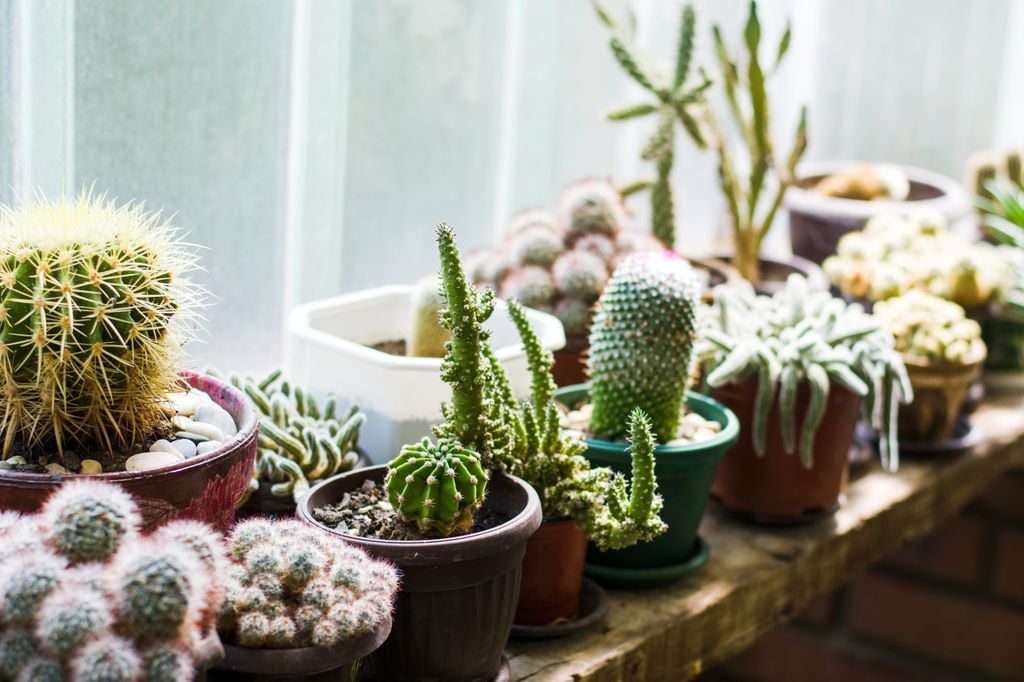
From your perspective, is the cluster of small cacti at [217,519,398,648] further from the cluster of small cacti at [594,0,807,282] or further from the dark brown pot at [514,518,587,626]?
the cluster of small cacti at [594,0,807,282]

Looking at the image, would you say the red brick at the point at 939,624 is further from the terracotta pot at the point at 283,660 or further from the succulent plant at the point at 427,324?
the terracotta pot at the point at 283,660

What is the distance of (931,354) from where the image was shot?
1.75 metres

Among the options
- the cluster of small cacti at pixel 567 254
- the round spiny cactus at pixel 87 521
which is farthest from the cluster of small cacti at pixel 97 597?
A: the cluster of small cacti at pixel 567 254

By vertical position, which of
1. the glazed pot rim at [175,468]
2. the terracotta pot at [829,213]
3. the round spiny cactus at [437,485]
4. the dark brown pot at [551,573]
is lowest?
the dark brown pot at [551,573]

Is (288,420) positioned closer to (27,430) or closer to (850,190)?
(27,430)

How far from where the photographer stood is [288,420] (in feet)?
3.98

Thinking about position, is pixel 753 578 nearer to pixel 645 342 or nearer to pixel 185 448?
pixel 645 342

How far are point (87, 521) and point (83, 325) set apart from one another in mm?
185

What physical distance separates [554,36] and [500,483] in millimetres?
1007

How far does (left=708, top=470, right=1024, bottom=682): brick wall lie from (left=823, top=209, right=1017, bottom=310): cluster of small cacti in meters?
0.66

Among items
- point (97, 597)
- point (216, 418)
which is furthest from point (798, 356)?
point (97, 597)

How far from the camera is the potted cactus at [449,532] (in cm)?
96

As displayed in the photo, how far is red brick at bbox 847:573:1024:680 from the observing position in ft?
8.08

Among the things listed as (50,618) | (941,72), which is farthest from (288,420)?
(941,72)
